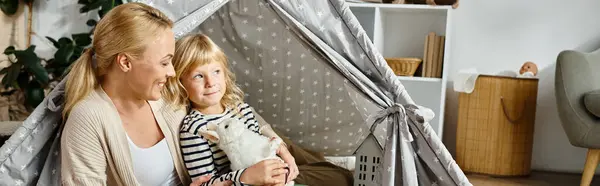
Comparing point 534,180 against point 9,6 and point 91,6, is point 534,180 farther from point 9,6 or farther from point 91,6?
point 9,6

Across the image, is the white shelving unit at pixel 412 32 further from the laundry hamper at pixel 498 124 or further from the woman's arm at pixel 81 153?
the woman's arm at pixel 81 153

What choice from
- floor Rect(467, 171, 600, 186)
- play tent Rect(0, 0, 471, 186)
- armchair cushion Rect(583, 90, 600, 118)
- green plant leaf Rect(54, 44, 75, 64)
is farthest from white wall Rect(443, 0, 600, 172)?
green plant leaf Rect(54, 44, 75, 64)

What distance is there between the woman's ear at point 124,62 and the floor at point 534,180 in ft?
7.47

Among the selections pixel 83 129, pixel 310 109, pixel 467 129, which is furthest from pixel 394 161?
pixel 467 129

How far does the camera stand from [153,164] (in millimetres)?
1762

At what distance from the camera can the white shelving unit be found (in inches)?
140

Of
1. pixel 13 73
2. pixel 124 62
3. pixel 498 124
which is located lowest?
pixel 498 124

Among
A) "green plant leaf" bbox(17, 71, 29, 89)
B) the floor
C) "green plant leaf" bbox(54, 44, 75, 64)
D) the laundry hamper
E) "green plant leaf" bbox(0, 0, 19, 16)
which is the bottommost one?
the floor

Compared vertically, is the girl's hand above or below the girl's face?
below

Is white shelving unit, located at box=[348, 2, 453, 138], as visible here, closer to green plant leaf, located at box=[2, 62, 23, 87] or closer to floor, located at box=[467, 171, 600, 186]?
floor, located at box=[467, 171, 600, 186]

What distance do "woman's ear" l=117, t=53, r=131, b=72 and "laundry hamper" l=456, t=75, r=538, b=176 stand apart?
7.94 feet

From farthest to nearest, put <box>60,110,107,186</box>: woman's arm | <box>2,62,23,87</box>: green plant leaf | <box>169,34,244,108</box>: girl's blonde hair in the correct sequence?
<box>2,62,23,87</box>: green plant leaf
<box>169,34,244,108</box>: girl's blonde hair
<box>60,110,107,186</box>: woman's arm

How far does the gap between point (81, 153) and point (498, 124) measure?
2.58m

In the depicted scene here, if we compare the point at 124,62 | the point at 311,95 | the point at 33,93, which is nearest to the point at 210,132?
the point at 124,62
